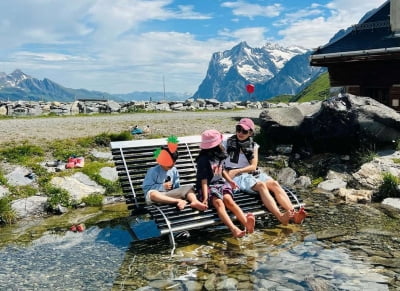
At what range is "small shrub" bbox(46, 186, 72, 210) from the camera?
381 inches

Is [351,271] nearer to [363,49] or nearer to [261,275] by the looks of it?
[261,275]

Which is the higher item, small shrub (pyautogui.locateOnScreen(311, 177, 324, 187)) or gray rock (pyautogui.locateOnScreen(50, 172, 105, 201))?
gray rock (pyautogui.locateOnScreen(50, 172, 105, 201))

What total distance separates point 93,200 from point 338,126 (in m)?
7.11

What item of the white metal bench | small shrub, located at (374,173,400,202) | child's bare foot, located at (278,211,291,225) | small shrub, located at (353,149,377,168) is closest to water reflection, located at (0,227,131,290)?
the white metal bench

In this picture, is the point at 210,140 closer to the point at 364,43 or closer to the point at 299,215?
the point at 299,215

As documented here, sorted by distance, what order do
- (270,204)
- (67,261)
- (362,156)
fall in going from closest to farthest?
(67,261) → (270,204) → (362,156)

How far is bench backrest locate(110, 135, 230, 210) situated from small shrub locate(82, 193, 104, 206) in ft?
4.03

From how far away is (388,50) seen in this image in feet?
54.5

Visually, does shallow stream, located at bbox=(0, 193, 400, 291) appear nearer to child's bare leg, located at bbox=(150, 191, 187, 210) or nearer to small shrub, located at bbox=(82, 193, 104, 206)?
child's bare leg, located at bbox=(150, 191, 187, 210)

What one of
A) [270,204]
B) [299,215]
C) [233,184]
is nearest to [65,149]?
[233,184]

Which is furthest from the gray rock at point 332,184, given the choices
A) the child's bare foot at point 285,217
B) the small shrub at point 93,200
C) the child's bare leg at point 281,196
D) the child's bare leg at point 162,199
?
the small shrub at point 93,200

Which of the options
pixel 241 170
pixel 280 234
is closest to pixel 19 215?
pixel 241 170

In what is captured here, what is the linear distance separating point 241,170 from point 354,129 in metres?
5.22

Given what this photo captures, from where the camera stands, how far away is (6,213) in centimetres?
898
